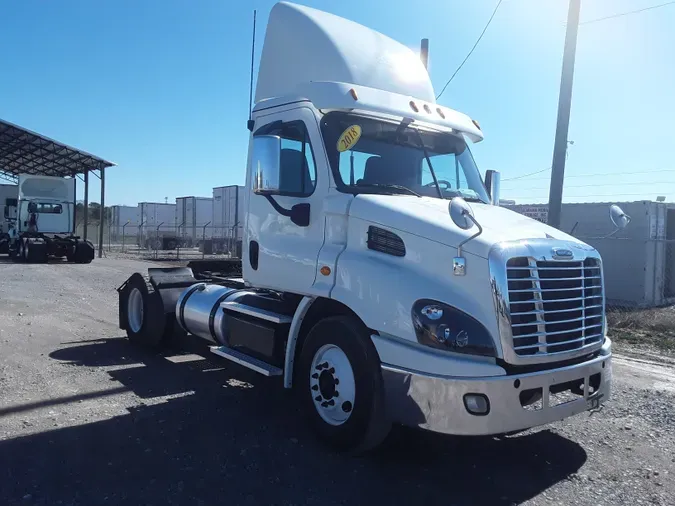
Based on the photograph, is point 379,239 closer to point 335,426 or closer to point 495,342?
point 495,342

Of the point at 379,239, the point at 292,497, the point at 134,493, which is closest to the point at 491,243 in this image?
the point at 379,239

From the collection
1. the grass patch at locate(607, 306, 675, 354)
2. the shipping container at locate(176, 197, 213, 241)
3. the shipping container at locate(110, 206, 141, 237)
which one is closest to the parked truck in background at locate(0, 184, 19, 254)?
the shipping container at locate(176, 197, 213, 241)

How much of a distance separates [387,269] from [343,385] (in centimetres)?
101

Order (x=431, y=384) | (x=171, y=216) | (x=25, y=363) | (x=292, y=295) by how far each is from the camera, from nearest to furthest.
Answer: (x=431, y=384) → (x=292, y=295) → (x=25, y=363) → (x=171, y=216)

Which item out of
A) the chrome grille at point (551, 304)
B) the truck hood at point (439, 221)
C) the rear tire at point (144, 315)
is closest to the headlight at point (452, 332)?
the chrome grille at point (551, 304)

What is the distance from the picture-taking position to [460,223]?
4473mm

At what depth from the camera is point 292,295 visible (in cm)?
584

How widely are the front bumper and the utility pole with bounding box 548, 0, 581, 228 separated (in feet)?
26.1

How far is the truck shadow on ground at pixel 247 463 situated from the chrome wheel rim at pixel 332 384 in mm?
335

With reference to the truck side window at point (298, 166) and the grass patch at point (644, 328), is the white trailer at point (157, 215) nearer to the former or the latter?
the grass patch at point (644, 328)

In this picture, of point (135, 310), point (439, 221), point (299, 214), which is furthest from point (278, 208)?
point (135, 310)

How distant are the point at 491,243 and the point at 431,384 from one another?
107 cm

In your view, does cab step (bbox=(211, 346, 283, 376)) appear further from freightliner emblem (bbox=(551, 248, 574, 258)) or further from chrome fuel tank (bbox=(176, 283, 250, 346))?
freightliner emblem (bbox=(551, 248, 574, 258))

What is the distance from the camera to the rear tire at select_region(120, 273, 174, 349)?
856 cm
